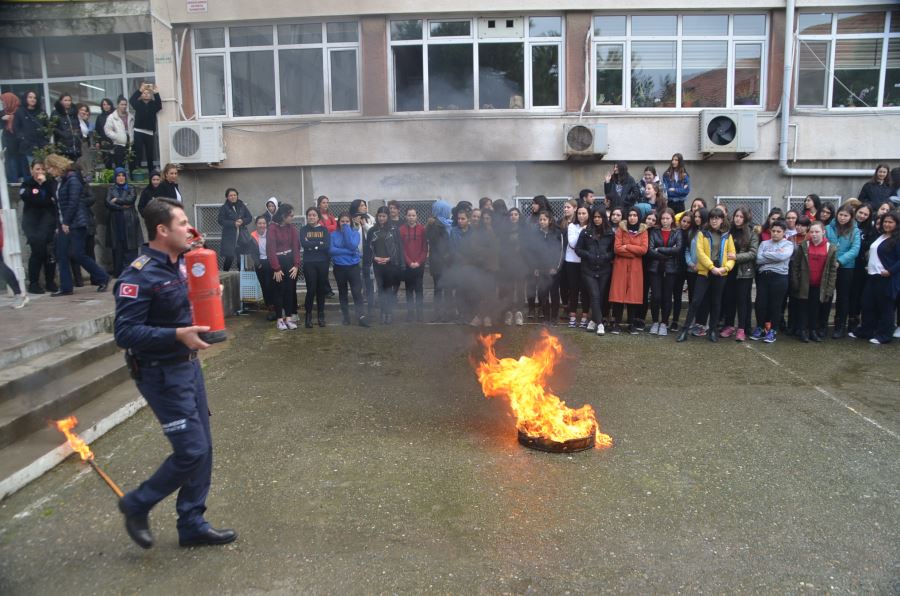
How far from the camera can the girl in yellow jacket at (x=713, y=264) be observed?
26.0 ft

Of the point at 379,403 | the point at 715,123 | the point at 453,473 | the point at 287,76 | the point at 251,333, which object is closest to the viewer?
the point at 453,473

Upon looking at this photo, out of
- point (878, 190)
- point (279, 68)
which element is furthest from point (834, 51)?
point (279, 68)

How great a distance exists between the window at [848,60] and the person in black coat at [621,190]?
439 centimetres

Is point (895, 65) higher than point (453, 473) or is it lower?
higher

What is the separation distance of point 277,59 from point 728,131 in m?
8.33

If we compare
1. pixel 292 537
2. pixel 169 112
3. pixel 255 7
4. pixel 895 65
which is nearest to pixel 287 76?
pixel 255 7

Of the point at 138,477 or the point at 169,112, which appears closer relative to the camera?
the point at 138,477

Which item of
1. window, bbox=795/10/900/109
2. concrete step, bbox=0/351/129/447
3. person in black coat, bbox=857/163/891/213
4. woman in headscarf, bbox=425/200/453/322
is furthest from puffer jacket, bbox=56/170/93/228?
window, bbox=795/10/900/109

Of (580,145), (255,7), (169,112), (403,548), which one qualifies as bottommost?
(403,548)

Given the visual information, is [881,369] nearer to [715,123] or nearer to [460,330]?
[460,330]

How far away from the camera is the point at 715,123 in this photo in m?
11.3

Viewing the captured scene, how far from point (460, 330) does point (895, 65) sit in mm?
9822

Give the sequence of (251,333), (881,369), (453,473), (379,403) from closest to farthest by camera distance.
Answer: (453,473) < (379,403) < (881,369) < (251,333)

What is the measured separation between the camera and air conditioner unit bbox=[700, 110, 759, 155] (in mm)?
11156
